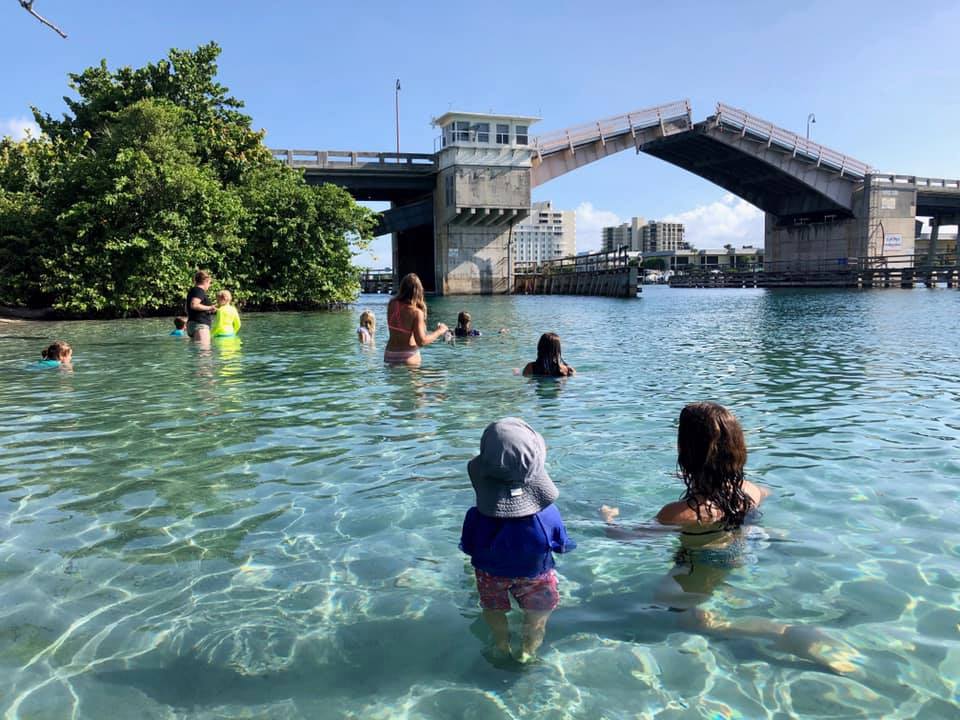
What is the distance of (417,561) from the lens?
4418 mm

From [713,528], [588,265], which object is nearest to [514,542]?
[713,528]

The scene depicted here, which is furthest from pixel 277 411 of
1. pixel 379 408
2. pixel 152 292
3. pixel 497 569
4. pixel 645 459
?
pixel 152 292

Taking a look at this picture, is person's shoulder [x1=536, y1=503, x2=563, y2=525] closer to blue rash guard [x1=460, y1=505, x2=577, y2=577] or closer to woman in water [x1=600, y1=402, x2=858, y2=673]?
blue rash guard [x1=460, y1=505, x2=577, y2=577]

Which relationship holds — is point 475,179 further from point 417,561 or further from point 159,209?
point 417,561

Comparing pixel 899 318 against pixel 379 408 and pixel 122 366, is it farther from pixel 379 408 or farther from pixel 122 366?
pixel 122 366

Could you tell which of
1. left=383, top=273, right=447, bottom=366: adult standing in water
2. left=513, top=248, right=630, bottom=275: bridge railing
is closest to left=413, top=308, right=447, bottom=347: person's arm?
left=383, top=273, right=447, bottom=366: adult standing in water

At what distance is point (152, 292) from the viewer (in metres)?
29.3

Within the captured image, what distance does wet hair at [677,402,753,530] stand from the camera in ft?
12.7

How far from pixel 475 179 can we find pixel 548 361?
47.3 metres

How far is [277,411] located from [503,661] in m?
6.47

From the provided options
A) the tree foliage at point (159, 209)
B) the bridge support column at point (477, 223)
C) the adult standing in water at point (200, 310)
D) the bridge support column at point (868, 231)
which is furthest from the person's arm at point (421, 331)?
the bridge support column at point (868, 231)

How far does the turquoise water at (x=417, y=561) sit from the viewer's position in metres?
3.12

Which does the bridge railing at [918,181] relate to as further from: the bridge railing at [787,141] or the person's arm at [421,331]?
the person's arm at [421,331]

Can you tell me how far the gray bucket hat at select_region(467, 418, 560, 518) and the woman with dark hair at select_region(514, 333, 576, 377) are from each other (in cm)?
820
